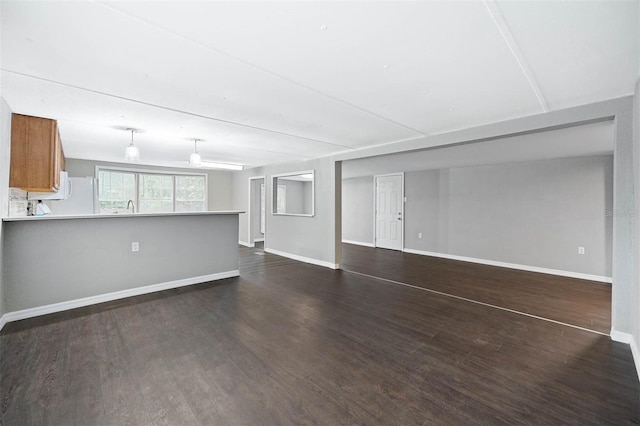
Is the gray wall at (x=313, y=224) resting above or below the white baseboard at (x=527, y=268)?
above

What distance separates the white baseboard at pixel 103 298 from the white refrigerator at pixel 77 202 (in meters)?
3.13

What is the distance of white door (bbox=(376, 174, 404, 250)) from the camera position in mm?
7637

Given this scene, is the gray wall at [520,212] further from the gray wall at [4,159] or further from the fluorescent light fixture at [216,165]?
the gray wall at [4,159]

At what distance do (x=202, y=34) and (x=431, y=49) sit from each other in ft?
4.72

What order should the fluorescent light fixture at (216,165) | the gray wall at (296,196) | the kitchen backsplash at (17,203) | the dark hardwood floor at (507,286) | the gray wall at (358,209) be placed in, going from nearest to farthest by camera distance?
the dark hardwood floor at (507,286), the kitchen backsplash at (17,203), the fluorescent light fixture at (216,165), the gray wall at (358,209), the gray wall at (296,196)

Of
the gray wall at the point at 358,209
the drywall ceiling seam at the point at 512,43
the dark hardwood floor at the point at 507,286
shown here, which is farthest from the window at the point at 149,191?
the drywall ceiling seam at the point at 512,43

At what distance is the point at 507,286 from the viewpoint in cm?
436

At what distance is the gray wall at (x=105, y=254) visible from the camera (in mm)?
3072

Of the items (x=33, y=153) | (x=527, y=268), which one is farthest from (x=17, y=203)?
(x=527, y=268)

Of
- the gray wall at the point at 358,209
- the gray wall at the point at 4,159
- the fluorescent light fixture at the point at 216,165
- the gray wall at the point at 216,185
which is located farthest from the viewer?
the gray wall at the point at 358,209

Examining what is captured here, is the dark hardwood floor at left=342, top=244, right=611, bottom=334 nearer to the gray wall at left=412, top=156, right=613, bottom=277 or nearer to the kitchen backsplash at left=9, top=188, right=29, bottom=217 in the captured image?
the gray wall at left=412, top=156, right=613, bottom=277

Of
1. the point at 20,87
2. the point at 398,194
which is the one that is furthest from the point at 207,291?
the point at 398,194

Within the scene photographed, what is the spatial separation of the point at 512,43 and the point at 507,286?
3.82 meters

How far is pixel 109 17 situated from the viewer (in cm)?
153
